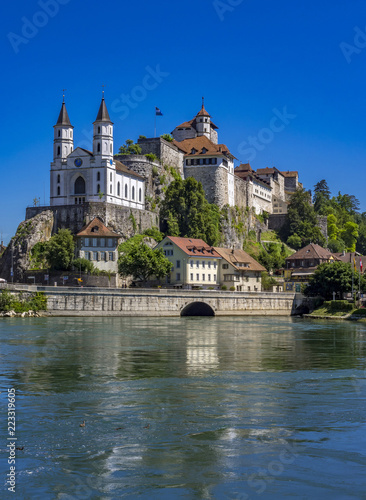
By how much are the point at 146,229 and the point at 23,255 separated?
19.4 m

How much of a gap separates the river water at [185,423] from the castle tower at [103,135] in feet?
185

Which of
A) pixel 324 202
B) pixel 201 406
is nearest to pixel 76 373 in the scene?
pixel 201 406

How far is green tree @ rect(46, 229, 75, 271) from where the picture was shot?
8338 cm

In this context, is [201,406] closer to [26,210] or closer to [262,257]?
[26,210]

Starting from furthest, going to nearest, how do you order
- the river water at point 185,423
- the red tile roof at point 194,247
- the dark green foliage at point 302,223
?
the dark green foliage at point 302,223 < the red tile roof at point 194,247 < the river water at point 185,423

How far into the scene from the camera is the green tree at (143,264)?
85062 millimetres

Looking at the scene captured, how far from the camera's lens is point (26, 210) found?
9450 cm

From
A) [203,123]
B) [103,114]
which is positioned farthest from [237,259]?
[203,123]

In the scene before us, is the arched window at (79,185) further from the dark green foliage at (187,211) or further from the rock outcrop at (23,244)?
the dark green foliage at (187,211)

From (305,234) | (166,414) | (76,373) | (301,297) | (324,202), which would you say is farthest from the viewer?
(324,202)

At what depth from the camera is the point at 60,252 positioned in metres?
83.4

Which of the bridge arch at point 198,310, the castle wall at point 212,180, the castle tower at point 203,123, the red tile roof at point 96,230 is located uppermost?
the castle tower at point 203,123

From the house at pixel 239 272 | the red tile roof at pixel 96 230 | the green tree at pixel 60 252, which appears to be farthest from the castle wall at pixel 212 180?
the green tree at pixel 60 252

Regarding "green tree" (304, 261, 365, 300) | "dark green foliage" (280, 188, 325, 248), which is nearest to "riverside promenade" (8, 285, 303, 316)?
"green tree" (304, 261, 365, 300)
